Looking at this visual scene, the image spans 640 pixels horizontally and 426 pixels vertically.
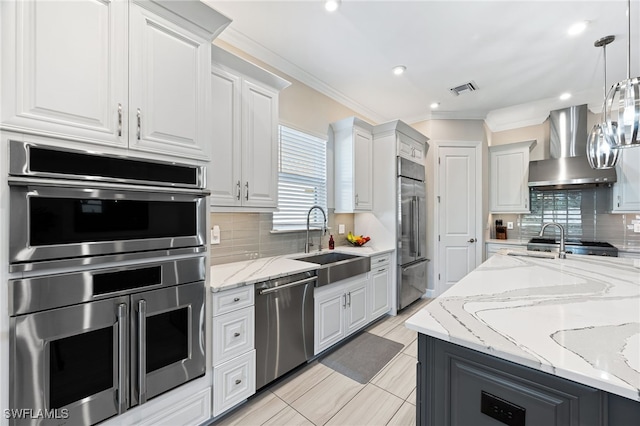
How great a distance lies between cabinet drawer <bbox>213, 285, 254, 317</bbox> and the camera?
5.60 ft

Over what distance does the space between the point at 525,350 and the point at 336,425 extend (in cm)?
145

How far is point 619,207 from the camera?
364 centimetres

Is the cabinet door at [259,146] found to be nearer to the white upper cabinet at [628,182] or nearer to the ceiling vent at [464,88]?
the ceiling vent at [464,88]

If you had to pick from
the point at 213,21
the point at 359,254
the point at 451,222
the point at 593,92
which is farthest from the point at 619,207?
the point at 213,21

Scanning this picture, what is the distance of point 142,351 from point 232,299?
54cm

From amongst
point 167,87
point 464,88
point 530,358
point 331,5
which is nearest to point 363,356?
point 530,358

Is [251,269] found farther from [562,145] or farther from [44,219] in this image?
[562,145]

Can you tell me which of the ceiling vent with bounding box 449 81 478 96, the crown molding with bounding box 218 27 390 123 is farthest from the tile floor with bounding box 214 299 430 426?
the ceiling vent with bounding box 449 81 478 96

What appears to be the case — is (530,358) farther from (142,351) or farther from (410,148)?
(410,148)

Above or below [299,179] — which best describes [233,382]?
below

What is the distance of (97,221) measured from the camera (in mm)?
1296

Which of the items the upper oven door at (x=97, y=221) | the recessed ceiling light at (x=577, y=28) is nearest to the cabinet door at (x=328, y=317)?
the upper oven door at (x=97, y=221)

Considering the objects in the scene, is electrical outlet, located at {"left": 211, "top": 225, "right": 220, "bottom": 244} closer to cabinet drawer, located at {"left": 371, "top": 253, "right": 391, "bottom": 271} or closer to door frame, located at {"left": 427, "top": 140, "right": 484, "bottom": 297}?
cabinet drawer, located at {"left": 371, "top": 253, "right": 391, "bottom": 271}

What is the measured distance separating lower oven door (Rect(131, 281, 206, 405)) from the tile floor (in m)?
0.54
